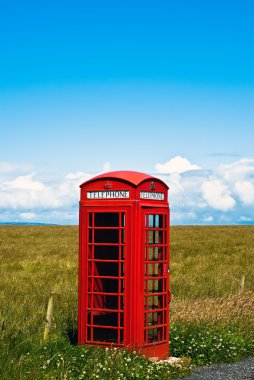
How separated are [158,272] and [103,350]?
1399 millimetres

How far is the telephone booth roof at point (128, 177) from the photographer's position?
27.9ft

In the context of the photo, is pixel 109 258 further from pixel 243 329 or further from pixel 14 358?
pixel 243 329

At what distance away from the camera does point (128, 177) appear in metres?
8.66

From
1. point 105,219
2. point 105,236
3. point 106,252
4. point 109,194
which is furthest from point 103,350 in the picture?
point 109,194

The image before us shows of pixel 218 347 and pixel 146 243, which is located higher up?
pixel 146 243

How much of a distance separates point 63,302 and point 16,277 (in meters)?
4.38

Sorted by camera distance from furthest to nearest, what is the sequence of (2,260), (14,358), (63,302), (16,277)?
1. (2,260)
2. (16,277)
3. (63,302)
4. (14,358)

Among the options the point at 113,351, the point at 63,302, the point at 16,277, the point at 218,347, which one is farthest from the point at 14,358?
the point at 16,277

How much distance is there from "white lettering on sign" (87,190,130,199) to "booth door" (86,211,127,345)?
0.24 m

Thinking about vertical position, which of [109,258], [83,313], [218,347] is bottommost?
[218,347]

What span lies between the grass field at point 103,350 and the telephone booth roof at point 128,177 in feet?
7.84

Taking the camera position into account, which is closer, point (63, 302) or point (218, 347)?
point (218, 347)

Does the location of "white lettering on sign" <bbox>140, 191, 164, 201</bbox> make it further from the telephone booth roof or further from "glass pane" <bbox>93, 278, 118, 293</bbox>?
"glass pane" <bbox>93, 278, 118, 293</bbox>

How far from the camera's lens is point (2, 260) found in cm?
2208
